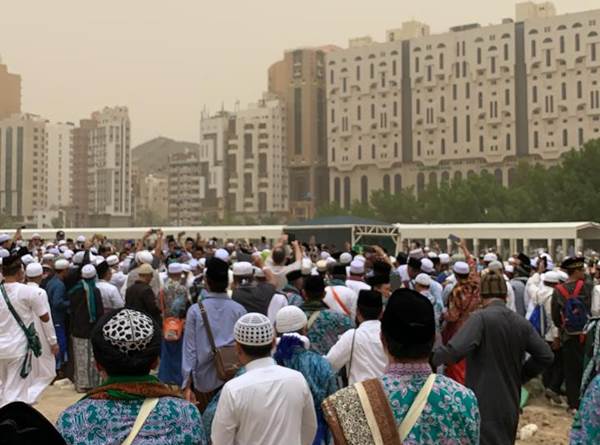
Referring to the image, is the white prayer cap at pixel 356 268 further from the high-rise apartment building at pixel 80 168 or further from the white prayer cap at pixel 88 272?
the high-rise apartment building at pixel 80 168

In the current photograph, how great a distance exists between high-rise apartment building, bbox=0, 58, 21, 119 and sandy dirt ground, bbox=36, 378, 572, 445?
191 meters

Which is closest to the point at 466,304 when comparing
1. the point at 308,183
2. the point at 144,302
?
the point at 144,302

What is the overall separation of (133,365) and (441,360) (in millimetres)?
2300

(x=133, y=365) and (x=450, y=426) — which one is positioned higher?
(x=133, y=365)

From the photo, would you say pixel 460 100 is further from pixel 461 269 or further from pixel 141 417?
pixel 141 417

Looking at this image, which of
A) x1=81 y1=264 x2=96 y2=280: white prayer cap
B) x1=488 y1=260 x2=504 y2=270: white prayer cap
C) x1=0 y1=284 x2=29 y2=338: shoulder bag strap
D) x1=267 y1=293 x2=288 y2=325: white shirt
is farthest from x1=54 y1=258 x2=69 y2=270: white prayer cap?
x1=488 y1=260 x2=504 y2=270: white prayer cap

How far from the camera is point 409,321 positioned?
278cm

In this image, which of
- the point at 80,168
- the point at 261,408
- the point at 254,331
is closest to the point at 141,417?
the point at 261,408

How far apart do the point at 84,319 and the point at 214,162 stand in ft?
418

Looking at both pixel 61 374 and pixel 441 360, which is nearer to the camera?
pixel 441 360

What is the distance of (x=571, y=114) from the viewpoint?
9006 centimetres

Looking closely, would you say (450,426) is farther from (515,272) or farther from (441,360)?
(515,272)

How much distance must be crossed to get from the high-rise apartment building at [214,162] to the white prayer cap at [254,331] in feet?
415

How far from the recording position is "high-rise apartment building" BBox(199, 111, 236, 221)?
132m
